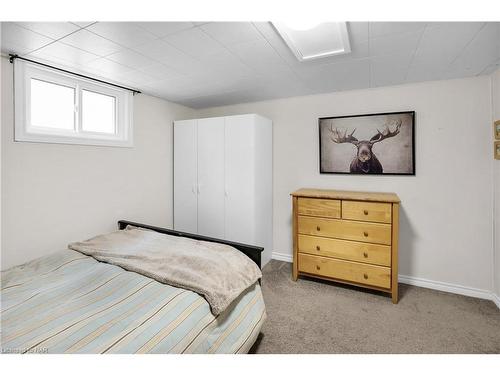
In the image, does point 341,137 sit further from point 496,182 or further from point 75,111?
point 75,111

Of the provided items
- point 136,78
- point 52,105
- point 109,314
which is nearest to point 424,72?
point 136,78

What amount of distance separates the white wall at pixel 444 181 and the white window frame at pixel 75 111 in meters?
2.49

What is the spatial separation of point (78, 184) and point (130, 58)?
1.33 metres

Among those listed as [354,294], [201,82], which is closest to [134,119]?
[201,82]

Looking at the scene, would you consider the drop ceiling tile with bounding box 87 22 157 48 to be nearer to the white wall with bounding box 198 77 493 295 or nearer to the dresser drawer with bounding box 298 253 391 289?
the white wall with bounding box 198 77 493 295

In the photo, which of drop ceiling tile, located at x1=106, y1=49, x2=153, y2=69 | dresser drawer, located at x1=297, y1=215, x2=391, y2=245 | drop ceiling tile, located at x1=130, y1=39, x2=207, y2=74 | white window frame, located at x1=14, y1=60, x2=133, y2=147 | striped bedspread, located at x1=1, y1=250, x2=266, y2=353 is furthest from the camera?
dresser drawer, located at x1=297, y1=215, x2=391, y2=245

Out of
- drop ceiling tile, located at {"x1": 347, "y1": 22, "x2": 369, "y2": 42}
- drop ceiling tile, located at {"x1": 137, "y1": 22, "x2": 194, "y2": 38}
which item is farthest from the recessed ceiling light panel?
drop ceiling tile, located at {"x1": 137, "y1": 22, "x2": 194, "y2": 38}

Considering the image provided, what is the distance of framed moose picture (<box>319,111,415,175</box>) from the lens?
8.86 ft

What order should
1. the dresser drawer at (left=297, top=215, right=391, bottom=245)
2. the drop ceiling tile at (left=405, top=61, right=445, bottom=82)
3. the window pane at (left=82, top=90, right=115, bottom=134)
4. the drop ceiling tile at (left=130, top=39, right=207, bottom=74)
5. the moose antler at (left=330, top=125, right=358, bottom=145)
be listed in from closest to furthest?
1. the drop ceiling tile at (left=130, top=39, right=207, bottom=74)
2. the drop ceiling tile at (left=405, top=61, right=445, bottom=82)
3. the dresser drawer at (left=297, top=215, right=391, bottom=245)
4. the window pane at (left=82, top=90, right=115, bottom=134)
5. the moose antler at (left=330, top=125, right=358, bottom=145)

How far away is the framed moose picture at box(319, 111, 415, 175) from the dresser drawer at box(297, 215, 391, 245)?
0.75 metres

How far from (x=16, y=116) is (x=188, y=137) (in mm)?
1752

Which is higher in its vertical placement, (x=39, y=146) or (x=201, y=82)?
(x=201, y=82)

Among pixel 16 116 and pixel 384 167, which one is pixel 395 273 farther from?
pixel 16 116

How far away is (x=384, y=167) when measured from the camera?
110 inches
